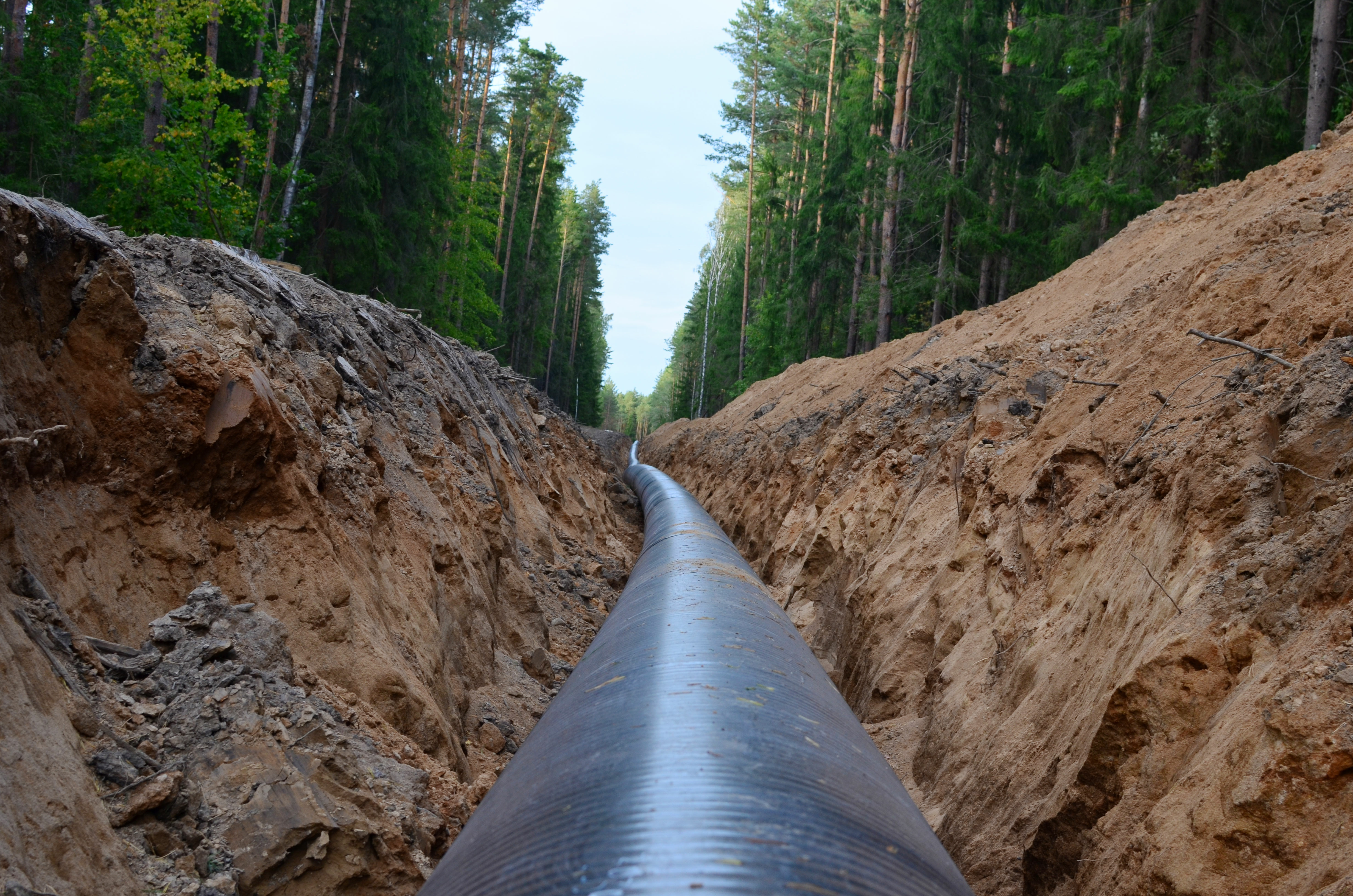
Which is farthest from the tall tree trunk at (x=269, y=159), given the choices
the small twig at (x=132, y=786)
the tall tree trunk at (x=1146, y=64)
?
the tall tree trunk at (x=1146, y=64)

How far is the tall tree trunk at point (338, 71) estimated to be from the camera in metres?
18.4

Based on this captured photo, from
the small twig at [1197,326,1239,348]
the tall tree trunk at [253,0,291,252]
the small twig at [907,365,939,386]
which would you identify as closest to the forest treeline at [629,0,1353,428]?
the small twig at [907,365,939,386]

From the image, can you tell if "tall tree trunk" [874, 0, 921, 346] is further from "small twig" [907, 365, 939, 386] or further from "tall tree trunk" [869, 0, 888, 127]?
"small twig" [907, 365, 939, 386]

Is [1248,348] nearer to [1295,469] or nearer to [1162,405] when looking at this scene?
[1162,405]

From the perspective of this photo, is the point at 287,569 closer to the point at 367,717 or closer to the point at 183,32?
the point at 367,717

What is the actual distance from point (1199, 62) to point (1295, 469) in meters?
13.6

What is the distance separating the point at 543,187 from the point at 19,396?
40.1 metres

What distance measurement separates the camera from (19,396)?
3.43m

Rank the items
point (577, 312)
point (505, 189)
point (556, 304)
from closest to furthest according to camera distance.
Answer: point (505, 189), point (556, 304), point (577, 312)

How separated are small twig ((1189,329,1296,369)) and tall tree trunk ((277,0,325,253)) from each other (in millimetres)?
14877

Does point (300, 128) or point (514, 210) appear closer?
point (300, 128)

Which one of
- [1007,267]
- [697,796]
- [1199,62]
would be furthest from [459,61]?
[697,796]

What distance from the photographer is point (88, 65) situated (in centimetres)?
1146

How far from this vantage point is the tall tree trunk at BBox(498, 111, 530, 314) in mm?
35469
